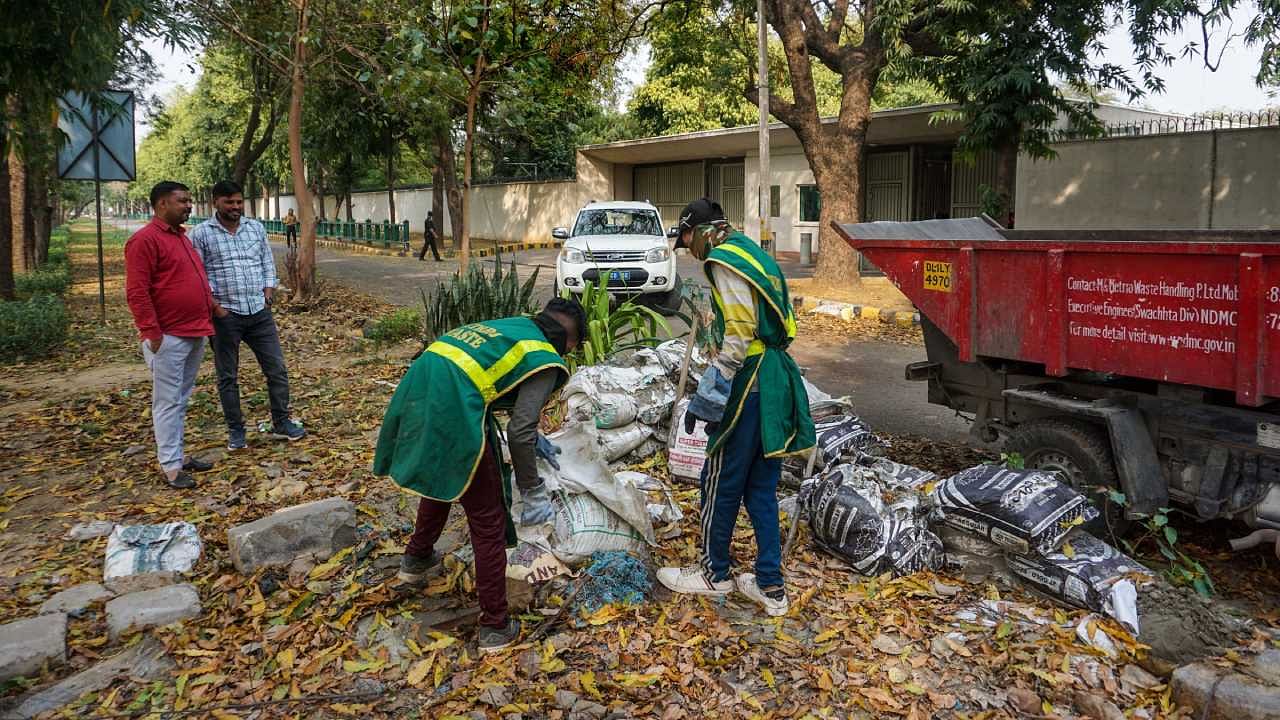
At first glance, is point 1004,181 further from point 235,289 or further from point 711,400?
point 235,289

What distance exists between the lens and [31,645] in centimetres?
339

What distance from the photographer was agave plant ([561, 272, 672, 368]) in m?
Result: 6.68

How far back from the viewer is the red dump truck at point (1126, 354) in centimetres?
398

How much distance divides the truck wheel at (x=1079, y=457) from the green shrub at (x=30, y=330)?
10314 millimetres

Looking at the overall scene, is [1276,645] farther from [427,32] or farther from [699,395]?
[427,32]

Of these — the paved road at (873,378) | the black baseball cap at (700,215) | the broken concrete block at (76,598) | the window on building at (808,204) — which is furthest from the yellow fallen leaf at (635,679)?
the window on building at (808,204)

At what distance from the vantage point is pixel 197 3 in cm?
1279

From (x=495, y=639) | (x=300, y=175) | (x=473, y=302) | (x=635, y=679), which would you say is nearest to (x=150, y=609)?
(x=495, y=639)

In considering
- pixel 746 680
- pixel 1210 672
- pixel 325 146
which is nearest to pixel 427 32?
pixel 746 680

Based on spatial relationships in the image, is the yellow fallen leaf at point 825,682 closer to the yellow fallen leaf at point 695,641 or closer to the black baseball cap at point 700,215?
the yellow fallen leaf at point 695,641

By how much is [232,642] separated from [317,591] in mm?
450

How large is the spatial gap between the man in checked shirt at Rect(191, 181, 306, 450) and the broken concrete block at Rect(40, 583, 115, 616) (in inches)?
76.7

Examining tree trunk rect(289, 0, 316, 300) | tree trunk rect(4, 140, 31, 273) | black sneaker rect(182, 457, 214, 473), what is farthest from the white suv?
tree trunk rect(4, 140, 31, 273)

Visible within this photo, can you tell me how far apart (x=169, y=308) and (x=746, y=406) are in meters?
3.58
